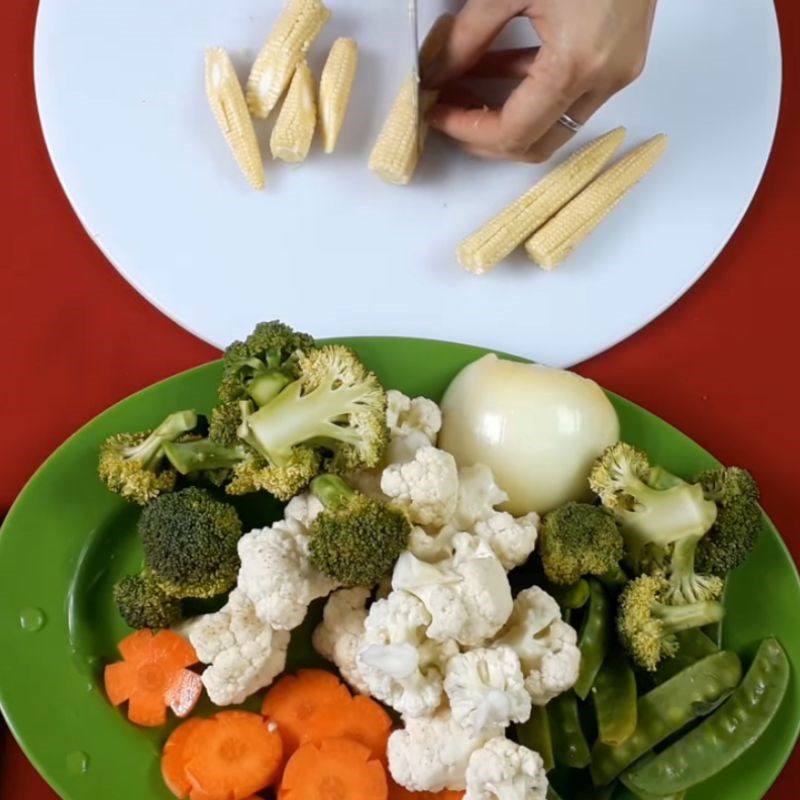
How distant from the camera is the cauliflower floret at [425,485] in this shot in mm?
1023

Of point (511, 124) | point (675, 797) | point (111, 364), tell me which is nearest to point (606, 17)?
point (511, 124)

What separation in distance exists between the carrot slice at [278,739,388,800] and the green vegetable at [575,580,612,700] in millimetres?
230

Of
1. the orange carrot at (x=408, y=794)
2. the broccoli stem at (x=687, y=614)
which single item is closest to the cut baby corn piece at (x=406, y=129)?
the broccoli stem at (x=687, y=614)

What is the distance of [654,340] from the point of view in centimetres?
131

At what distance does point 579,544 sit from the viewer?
106 cm

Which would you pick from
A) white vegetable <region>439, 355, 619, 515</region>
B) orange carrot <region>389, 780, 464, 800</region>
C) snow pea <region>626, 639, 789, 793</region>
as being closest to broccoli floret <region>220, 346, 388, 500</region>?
white vegetable <region>439, 355, 619, 515</region>

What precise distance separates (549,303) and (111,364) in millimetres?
529

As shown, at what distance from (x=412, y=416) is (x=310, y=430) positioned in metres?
0.12

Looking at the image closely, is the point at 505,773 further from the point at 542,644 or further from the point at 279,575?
the point at 279,575

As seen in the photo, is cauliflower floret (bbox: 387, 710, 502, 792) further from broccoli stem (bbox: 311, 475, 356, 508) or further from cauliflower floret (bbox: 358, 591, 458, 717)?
broccoli stem (bbox: 311, 475, 356, 508)

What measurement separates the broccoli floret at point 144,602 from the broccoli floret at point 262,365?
0.67ft

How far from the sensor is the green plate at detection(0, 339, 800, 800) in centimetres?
103

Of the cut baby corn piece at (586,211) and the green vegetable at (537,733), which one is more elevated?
the cut baby corn piece at (586,211)

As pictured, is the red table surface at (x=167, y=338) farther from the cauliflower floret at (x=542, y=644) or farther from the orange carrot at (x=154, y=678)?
the cauliflower floret at (x=542, y=644)
